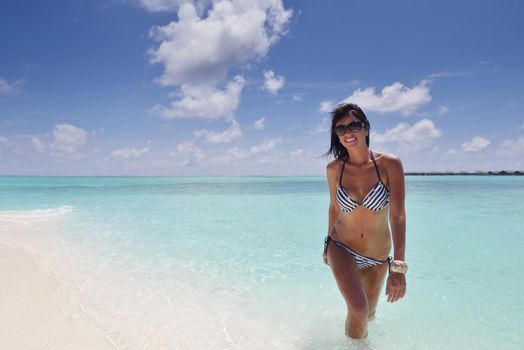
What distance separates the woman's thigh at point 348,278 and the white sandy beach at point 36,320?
206cm

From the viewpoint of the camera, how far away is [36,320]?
11.9 ft

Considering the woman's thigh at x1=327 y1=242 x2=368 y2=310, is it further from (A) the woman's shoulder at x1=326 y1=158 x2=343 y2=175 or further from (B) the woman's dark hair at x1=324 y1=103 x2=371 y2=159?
(B) the woman's dark hair at x1=324 y1=103 x2=371 y2=159

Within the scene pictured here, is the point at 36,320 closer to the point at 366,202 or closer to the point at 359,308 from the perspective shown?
the point at 359,308

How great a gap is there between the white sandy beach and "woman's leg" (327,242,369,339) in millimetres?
2061

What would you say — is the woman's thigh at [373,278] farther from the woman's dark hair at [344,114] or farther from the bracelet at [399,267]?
the woman's dark hair at [344,114]

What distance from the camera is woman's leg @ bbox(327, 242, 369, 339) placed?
281cm

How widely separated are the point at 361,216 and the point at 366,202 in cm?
15

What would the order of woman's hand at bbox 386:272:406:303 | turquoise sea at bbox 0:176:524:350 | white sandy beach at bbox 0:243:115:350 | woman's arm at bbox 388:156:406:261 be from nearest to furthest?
woman's hand at bbox 386:272:406:303
woman's arm at bbox 388:156:406:261
white sandy beach at bbox 0:243:115:350
turquoise sea at bbox 0:176:524:350

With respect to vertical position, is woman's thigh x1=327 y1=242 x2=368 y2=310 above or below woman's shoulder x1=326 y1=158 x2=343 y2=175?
below

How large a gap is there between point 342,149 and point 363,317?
54.5 inches

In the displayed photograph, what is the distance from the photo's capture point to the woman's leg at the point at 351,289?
281cm

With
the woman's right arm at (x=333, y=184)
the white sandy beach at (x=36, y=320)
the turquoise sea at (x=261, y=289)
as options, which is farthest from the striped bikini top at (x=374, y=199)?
the white sandy beach at (x=36, y=320)

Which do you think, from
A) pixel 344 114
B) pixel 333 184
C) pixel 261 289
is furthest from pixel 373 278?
pixel 261 289

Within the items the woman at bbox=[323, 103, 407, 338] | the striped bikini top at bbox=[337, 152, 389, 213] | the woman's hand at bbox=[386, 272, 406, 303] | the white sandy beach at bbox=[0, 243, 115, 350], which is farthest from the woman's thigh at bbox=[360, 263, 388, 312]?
the white sandy beach at bbox=[0, 243, 115, 350]
